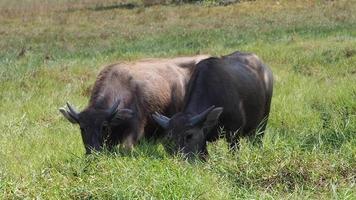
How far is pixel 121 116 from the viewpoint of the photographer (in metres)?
7.58

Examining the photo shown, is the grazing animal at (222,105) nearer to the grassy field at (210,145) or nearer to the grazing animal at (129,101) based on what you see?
the grassy field at (210,145)

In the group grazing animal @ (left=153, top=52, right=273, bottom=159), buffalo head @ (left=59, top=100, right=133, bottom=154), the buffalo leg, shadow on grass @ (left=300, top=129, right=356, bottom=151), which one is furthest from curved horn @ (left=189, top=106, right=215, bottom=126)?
buffalo head @ (left=59, top=100, right=133, bottom=154)

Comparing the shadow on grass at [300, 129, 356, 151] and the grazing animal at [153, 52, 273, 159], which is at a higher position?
the grazing animal at [153, 52, 273, 159]

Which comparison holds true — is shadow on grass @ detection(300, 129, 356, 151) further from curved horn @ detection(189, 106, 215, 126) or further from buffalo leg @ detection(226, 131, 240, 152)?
curved horn @ detection(189, 106, 215, 126)

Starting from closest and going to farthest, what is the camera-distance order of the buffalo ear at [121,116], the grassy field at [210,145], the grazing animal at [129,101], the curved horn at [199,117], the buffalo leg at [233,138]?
the grassy field at [210,145], the curved horn at [199,117], the buffalo leg at [233,138], the grazing animal at [129,101], the buffalo ear at [121,116]

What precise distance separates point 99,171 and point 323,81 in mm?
6348

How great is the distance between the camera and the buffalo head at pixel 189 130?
6.43 m

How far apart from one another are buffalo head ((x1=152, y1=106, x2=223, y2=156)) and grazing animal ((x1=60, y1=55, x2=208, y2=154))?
94cm

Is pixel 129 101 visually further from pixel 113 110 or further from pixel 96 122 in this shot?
pixel 96 122

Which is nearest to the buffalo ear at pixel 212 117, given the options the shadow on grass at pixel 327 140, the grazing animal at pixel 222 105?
the grazing animal at pixel 222 105

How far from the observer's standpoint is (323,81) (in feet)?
36.6

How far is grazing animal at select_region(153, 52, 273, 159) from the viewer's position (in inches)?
257

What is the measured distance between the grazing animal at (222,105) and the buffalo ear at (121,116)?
53cm

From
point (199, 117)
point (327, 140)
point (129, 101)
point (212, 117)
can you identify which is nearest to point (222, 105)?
point (212, 117)
